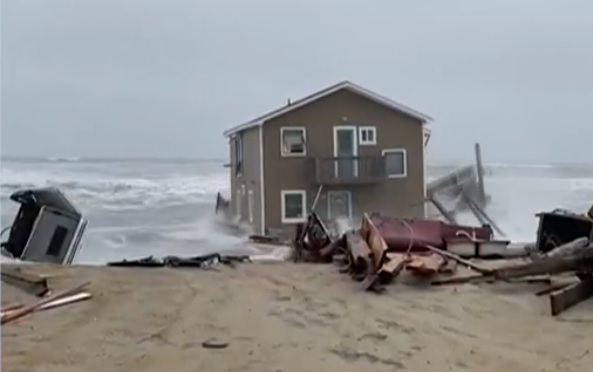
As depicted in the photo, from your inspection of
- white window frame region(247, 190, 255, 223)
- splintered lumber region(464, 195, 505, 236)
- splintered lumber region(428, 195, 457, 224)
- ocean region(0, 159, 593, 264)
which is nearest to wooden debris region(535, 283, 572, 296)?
ocean region(0, 159, 593, 264)

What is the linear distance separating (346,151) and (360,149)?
40cm

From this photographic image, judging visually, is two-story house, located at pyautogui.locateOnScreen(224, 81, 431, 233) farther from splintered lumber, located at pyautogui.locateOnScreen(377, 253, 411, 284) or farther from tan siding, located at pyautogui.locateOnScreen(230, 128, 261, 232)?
splintered lumber, located at pyautogui.locateOnScreen(377, 253, 411, 284)

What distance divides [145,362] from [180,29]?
18909mm

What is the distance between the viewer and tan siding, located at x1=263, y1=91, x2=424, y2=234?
17.8 meters

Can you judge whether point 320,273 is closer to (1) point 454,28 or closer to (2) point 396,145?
(2) point 396,145

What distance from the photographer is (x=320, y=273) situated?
6477 mm

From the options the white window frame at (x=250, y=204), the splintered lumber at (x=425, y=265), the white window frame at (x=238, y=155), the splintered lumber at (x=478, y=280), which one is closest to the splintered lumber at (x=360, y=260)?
the splintered lumber at (x=425, y=265)

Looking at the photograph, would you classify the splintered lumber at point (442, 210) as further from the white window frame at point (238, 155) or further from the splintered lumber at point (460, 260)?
the splintered lumber at point (460, 260)

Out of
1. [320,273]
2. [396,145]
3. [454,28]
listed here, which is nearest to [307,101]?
[396,145]

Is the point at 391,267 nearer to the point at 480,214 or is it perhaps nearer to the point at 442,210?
the point at 442,210

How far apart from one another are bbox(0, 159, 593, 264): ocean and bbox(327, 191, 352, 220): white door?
288cm

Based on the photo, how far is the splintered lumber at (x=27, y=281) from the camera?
16.6 feet

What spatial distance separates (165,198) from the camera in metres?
30.1

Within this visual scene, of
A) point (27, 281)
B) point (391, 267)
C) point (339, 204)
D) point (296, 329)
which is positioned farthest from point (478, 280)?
point (339, 204)
